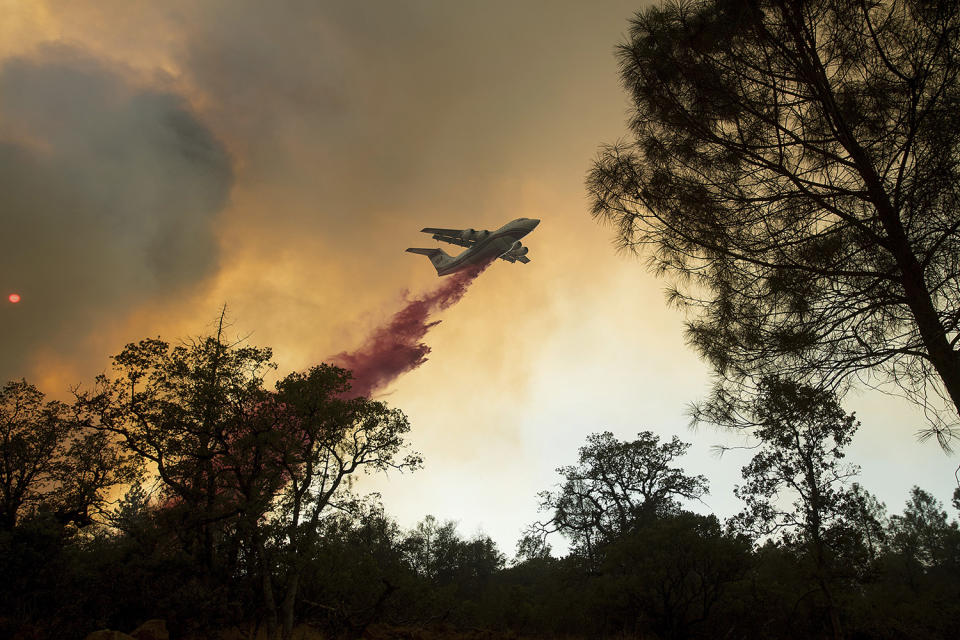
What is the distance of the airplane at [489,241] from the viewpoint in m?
31.5

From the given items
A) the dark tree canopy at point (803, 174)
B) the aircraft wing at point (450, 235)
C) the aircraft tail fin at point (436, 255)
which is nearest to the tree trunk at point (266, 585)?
the dark tree canopy at point (803, 174)

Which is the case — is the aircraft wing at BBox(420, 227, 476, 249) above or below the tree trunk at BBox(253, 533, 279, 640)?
above

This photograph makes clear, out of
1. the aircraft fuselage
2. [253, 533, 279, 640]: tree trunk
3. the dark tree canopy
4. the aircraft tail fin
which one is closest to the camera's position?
the dark tree canopy

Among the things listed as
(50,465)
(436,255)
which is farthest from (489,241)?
(50,465)

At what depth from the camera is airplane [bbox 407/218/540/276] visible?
1238 inches

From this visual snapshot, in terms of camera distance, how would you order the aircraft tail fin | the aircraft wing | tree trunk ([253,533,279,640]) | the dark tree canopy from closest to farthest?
1. the dark tree canopy
2. tree trunk ([253,533,279,640])
3. the aircraft wing
4. the aircraft tail fin

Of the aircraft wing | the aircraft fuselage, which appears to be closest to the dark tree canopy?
the aircraft fuselage

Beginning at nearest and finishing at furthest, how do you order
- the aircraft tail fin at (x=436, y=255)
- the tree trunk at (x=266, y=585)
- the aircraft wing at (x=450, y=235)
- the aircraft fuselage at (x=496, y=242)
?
the tree trunk at (x=266, y=585) → the aircraft fuselage at (x=496, y=242) → the aircraft wing at (x=450, y=235) → the aircraft tail fin at (x=436, y=255)

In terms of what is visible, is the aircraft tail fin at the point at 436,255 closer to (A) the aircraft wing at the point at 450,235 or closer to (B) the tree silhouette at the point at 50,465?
(A) the aircraft wing at the point at 450,235

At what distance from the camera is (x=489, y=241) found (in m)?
33.2

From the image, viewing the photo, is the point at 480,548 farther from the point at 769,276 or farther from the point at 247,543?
the point at 769,276

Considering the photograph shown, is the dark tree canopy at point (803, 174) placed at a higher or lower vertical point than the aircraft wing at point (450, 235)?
lower

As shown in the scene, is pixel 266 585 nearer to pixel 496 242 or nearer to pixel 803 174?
pixel 803 174

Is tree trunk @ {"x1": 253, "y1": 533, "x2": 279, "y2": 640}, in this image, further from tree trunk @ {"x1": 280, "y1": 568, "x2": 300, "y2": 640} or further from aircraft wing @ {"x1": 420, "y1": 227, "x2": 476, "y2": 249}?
aircraft wing @ {"x1": 420, "y1": 227, "x2": 476, "y2": 249}
